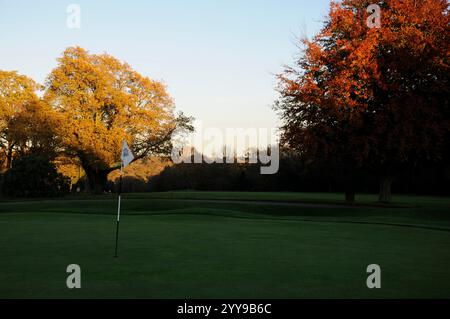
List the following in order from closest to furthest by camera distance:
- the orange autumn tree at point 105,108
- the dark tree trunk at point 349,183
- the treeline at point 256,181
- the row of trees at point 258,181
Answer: the dark tree trunk at point 349,183, the orange autumn tree at point 105,108, the row of trees at point 258,181, the treeline at point 256,181

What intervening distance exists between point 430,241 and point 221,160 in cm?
7799

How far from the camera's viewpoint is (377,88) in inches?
1093

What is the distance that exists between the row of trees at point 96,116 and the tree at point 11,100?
5.17 ft

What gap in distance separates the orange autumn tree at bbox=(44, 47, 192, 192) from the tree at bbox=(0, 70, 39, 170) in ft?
23.4

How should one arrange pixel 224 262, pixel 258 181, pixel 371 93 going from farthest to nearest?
pixel 258 181, pixel 371 93, pixel 224 262

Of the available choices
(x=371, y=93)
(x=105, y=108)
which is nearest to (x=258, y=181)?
(x=105, y=108)

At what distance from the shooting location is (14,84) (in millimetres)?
52281

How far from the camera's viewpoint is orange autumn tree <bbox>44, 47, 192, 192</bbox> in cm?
4275

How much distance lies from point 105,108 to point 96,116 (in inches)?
61.0

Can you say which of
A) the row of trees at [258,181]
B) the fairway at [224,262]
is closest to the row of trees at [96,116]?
the row of trees at [258,181]

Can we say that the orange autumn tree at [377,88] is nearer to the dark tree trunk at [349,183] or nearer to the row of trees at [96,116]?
the dark tree trunk at [349,183]

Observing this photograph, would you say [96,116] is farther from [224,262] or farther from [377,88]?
[224,262]

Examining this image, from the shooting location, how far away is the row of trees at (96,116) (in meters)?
42.8
